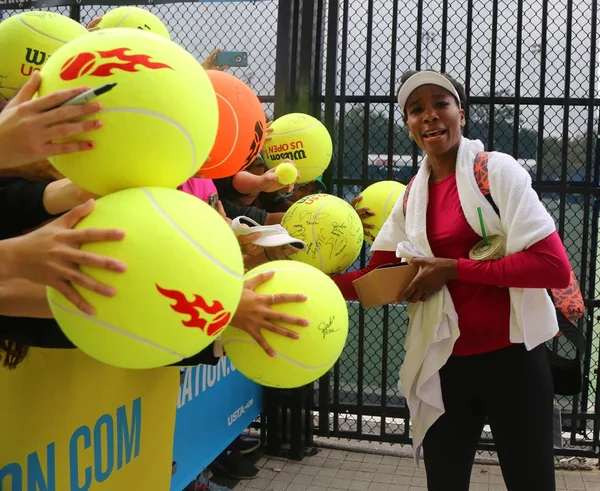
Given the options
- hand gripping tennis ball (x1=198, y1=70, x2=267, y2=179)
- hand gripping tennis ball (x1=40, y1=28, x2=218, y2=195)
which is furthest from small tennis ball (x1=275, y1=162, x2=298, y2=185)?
hand gripping tennis ball (x1=40, y1=28, x2=218, y2=195)

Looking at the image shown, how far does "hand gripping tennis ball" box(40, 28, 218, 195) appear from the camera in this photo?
125cm

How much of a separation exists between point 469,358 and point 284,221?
1.10 meters

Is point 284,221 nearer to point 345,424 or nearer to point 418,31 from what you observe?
point 418,31

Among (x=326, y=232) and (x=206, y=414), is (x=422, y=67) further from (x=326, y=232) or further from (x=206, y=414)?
(x=206, y=414)

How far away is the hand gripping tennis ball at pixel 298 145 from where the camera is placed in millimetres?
3584

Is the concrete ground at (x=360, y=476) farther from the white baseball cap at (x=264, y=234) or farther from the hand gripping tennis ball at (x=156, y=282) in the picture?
the hand gripping tennis ball at (x=156, y=282)

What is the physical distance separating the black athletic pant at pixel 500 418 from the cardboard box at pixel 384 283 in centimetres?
34

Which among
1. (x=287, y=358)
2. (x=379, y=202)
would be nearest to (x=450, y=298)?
(x=287, y=358)

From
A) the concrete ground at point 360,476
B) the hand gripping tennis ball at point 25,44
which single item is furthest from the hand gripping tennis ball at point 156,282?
the concrete ground at point 360,476

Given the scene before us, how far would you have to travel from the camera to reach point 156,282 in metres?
1.21

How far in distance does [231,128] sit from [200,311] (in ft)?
3.81

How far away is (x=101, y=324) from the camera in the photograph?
4.08 feet

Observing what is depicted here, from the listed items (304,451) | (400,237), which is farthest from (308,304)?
(304,451)

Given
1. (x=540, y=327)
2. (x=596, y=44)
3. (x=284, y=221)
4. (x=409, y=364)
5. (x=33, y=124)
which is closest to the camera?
(x=33, y=124)
